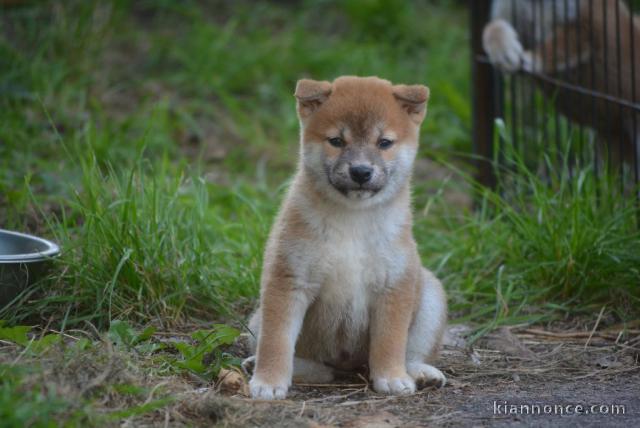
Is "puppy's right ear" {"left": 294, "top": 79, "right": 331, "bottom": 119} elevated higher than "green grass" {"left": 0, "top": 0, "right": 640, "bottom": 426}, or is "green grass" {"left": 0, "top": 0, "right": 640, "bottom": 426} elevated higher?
"puppy's right ear" {"left": 294, "top": 79, "right": 331, "bottom": 119}

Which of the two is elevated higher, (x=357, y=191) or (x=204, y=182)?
(x=357, y=191)

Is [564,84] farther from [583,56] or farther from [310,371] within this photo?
[310,371]

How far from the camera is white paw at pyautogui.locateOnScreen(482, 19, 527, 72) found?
7.00 meters

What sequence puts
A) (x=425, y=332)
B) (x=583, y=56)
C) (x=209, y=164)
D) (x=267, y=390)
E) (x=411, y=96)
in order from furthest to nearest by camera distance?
(x=209, y=164)
(x=583, y=56)
(x=425, y=332)
(x=411, y=96)
(x=267, y=390)

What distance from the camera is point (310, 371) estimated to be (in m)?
4.31

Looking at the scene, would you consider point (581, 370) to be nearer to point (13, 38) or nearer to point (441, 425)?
point (441, 425)

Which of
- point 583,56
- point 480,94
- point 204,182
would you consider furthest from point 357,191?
point 480,94

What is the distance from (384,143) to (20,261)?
71.4 inches

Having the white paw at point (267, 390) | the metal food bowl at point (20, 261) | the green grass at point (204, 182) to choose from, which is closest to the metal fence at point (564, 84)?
the green grass at point (204, 182)

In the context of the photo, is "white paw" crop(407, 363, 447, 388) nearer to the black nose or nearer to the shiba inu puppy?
the shiba inu puppy

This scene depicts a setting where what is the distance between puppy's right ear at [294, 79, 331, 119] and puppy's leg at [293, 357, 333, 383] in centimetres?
112

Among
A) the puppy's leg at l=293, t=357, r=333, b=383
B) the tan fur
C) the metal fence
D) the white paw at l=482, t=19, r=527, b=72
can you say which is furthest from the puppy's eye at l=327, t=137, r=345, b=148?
the white paw at l=482, t=19, r=527, b=72

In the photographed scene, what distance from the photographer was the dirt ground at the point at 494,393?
367 centimetres

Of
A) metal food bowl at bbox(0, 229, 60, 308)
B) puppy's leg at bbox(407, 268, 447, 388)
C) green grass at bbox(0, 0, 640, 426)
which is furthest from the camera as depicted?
green grass at bbox(0, 0, 640, 426)
